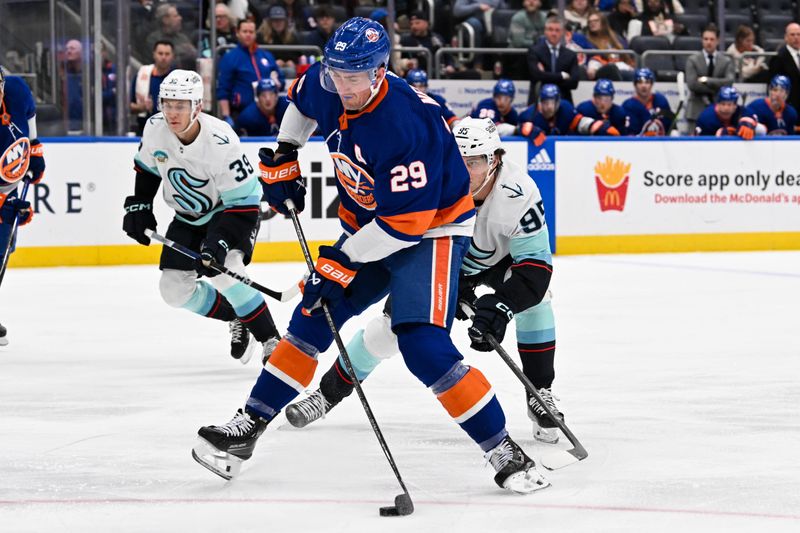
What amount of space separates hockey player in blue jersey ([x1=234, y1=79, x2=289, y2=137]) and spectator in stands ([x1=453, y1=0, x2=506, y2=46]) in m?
2.50

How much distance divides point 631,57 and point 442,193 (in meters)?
9.26

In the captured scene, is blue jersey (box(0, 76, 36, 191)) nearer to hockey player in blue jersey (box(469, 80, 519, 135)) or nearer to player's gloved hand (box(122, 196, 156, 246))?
player's gloved hand (box(122, 196, 156, 246))

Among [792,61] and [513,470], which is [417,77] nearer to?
[792,61]

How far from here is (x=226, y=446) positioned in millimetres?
3439

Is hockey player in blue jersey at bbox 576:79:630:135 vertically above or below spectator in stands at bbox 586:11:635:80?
below

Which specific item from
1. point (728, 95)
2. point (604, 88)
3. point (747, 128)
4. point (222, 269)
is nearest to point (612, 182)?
point (604, 88)

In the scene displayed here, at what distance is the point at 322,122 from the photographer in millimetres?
3605

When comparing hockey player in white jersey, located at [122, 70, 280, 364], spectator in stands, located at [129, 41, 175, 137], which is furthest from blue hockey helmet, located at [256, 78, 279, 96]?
hockey player in white jersey, located at [122, 70, 280, 364]

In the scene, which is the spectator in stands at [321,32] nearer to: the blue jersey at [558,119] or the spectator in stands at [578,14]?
the blue jersey at [558,119]

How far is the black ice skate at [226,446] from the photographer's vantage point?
3.42 metres

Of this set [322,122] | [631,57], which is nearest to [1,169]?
[322,122]

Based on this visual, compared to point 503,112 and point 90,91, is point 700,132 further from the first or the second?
point 90,91

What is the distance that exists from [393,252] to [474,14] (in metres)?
8.87

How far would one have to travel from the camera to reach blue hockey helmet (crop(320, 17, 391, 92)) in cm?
323
